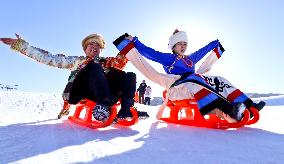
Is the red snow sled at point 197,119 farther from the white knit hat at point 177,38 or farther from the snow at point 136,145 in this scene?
the white knit hat at point 177,38

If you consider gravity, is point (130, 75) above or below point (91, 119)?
above

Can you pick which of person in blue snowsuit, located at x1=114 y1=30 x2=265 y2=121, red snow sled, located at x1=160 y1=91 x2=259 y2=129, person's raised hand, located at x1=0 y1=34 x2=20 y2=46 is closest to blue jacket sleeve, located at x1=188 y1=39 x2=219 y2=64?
person in blue snowsuit, located at x1=114 y1=30 x2=265 y2=121

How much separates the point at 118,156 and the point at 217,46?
12.8 ft

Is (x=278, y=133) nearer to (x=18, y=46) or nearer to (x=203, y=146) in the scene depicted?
(x=203, y=146)

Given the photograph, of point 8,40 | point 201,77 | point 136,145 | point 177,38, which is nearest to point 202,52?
point 177,38

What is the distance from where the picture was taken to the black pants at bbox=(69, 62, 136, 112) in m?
4.04

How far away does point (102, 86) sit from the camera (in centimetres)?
404

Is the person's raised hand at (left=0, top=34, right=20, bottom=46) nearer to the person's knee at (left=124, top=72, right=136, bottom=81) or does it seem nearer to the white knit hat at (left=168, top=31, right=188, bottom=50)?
the person's knee at (left=124, top=72, right=136, bottom=81)

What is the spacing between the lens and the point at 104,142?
3.12 m

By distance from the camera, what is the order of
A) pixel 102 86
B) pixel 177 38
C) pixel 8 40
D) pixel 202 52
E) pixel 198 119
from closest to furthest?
1. pixel 102 86
2. pixel 198 119
3. pixel 8 40
4. pixel 177 38
5. pixel 202 52

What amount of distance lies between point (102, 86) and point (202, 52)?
223cm

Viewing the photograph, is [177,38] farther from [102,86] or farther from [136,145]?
[136,145]

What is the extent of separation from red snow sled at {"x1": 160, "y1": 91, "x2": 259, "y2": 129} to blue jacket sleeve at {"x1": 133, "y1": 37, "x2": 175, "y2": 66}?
57 cm

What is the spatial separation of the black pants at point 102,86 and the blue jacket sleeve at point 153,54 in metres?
0.79
